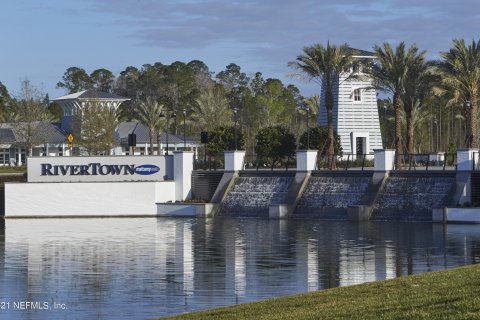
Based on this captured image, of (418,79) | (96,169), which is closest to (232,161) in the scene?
(96,169)

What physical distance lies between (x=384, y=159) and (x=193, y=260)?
81.5 feet

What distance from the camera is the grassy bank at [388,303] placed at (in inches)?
709

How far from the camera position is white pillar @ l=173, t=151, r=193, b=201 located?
66.6 metres

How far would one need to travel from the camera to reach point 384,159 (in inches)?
2394

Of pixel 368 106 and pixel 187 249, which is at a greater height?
pixel 368 106

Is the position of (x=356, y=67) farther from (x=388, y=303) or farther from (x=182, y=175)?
(x=388, y=303)

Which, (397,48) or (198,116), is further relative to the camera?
(198,116)

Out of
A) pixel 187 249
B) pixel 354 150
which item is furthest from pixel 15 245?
pixel 354 150

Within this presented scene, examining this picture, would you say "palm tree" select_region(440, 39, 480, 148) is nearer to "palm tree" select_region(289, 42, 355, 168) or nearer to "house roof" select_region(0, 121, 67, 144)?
"palm tree" select_region(289, 42, 355, 168)

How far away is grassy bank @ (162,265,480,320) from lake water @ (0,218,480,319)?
12.5 ft

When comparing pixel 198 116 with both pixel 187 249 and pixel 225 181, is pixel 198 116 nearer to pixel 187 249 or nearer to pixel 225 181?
pixel 225 181

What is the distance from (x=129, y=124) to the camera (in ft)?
407

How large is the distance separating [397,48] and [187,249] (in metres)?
33.1

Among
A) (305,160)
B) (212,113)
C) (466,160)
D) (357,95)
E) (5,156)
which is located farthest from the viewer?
(5,156)
